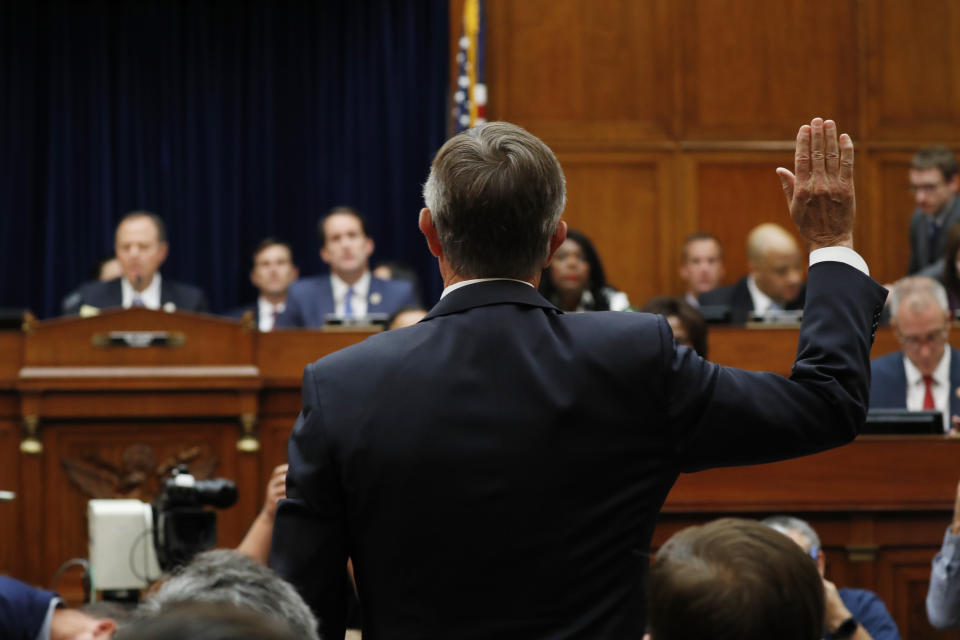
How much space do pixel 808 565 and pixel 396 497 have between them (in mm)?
498

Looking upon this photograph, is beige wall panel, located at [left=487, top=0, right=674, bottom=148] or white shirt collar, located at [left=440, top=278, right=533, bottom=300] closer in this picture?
white shirt collar, located at [left=440, top=278, right=533, bottom=300]

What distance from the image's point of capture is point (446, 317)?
1.75 meters

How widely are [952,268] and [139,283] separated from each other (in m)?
4.18

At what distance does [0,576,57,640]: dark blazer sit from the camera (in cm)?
350

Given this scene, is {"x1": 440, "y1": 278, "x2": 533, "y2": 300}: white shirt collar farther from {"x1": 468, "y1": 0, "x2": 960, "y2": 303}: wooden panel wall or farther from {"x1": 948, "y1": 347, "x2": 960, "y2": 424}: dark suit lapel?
{"x1": 468, "y1": 0, "x2": 960, "y2": 303}: wooden panel wall

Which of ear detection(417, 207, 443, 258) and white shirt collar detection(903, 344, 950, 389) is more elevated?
ear detection(417, 207, 443, 258)

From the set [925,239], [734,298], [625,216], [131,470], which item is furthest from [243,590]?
[625,216]

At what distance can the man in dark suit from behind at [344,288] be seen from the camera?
7.35 metres

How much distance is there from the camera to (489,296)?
1.74 m

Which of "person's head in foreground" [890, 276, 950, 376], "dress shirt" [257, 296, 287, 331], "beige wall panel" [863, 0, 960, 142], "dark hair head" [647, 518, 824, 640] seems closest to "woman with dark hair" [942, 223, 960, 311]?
"person's head in foreground" [890, 276, 950, 376]

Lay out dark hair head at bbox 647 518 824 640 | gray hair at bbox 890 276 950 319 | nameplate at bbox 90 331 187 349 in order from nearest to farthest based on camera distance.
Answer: dark hair head at bbox 647 518 824 640 < gray hair at bbox 890 276 950 319 < nameplate at bbox 90 331 187 349

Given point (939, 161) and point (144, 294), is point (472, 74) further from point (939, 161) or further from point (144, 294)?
point (939, 161)

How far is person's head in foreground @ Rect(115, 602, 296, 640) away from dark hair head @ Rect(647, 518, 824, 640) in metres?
0.64

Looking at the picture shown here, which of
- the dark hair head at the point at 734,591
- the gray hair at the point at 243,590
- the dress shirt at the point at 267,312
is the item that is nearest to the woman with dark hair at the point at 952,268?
the dress shirt at the point at 267,312
